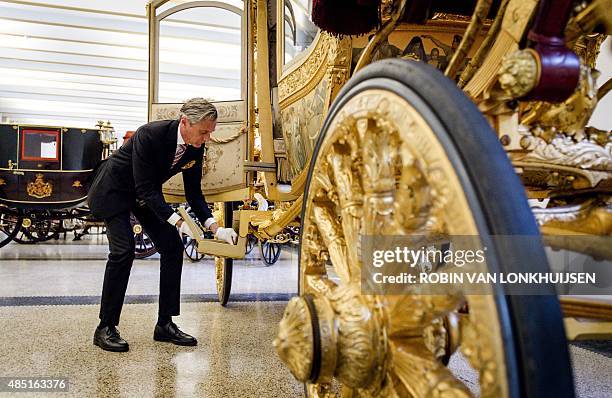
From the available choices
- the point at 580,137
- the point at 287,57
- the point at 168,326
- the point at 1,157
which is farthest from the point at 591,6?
the point at 1,157

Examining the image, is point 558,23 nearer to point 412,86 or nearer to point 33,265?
point 412,86

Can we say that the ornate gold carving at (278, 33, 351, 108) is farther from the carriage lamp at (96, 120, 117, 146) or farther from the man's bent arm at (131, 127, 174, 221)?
the carriage lamp at (96, 120, 117, 146)

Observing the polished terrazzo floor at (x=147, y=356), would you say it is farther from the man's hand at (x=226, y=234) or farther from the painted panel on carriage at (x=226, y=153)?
the painted panel on carriage at (x=226, y=153)

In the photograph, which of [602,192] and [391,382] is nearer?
[391,382]

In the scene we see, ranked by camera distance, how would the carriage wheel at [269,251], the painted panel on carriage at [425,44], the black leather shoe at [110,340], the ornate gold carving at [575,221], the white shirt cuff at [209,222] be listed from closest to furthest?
the ornate gold carving at [575,221], the painted panel on carriage at [425,44], the black leather shoe at [110,340], the white shirt cuff at [209,222], the carriage wheel at [269,251]

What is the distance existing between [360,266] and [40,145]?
591 cm

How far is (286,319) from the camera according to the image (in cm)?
85

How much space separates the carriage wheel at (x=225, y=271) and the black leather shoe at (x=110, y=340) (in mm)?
979

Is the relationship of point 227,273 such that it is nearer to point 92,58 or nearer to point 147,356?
point 147,356

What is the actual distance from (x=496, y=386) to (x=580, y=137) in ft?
1.62

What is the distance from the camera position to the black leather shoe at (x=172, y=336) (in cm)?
243

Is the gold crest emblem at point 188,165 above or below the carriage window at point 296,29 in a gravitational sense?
below

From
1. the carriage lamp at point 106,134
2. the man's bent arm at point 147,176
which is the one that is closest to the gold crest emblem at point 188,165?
the man's bent arm at point 147,176

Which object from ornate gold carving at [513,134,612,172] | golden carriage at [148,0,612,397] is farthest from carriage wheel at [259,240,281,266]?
ornate gold carving at [513,134,612,172]
